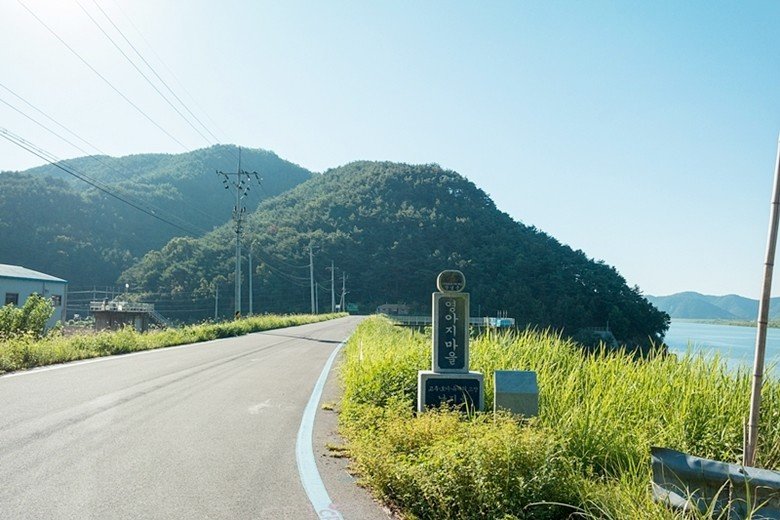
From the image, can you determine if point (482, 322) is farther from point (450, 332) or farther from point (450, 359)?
point (450, 359)

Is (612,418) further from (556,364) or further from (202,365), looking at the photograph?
(202,365)

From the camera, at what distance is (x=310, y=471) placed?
552 centimetres

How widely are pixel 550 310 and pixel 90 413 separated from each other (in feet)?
206

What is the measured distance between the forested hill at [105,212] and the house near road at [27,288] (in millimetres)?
11718

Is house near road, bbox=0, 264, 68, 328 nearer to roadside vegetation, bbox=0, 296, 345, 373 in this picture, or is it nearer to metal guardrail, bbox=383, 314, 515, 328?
roadside vegetation, bbox=0, 296, 345, 373

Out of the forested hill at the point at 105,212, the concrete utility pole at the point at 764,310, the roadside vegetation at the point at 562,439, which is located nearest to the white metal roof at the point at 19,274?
the forested hill at the point at 105,212

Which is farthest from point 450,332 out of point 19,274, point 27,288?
point 19,274

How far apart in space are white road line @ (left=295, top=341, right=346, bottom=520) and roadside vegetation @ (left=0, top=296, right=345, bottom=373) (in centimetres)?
707

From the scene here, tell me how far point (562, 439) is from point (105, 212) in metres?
91.7

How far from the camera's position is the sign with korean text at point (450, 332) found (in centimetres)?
717

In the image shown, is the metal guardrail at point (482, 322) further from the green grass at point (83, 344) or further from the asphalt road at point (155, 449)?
the green grass at point (83, 344)

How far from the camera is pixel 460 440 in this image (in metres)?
4.90

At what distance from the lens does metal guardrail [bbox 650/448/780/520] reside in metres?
3.46

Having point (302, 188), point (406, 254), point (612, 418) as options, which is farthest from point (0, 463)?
point (302, 188)
